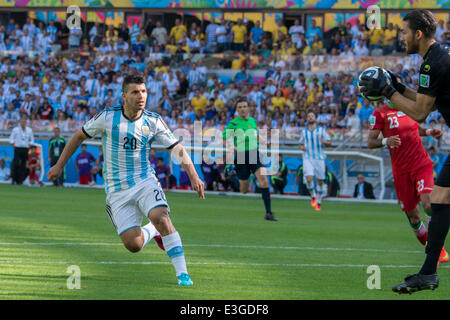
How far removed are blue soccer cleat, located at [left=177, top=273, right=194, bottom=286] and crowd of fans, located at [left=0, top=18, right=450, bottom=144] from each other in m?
16.7

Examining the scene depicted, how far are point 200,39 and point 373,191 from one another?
1160 centimetres

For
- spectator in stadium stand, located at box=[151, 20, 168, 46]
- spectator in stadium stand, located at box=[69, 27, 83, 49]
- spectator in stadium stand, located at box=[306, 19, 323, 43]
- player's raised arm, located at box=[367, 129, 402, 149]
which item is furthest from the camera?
spectator in stadium stand, located at box=[69, 27, 83, 49]

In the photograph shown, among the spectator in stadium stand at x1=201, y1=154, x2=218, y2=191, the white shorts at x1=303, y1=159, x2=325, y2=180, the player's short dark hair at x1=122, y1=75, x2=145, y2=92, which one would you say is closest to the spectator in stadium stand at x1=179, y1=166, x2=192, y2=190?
the spectator in stadium stand at x1=201, y1=154, x2=218, y2=191

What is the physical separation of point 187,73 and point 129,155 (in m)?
21.9

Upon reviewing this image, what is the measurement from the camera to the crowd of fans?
84.0 ft

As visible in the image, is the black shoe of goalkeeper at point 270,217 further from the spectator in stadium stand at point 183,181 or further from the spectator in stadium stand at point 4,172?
the spectator in stadium stand at point 4,172

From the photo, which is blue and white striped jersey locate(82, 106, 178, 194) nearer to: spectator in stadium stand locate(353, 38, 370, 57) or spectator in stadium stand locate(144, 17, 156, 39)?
spectator in stadium stand locate(353, 38, 370, 57)

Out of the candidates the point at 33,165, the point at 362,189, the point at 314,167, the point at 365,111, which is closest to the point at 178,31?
the point at 33,165

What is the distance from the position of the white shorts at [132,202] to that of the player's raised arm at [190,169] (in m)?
0.38

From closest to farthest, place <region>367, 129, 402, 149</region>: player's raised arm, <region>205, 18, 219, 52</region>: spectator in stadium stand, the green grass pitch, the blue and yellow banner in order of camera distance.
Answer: the green grass pitch → <region>367, 129, 402, 149</region>: player's raised arm → the blue and yellow banner → <region>205, 18, 219, 52</region>: spectator in stadium stand

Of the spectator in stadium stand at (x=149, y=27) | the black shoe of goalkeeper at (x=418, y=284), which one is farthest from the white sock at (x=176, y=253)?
the spectator in stadium stand at (x=149, y=27)
